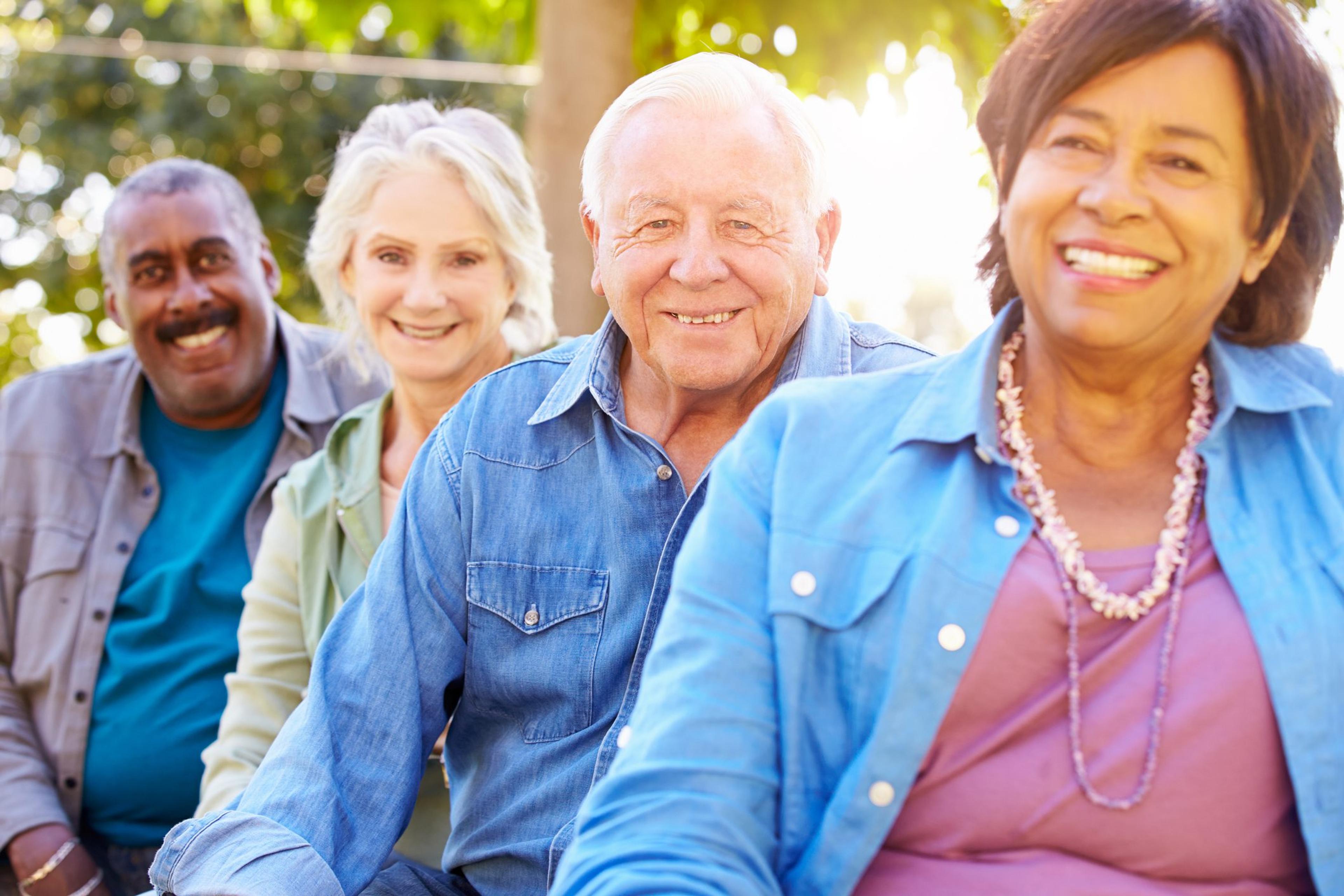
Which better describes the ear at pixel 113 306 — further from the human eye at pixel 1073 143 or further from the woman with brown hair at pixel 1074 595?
the human eye at pixel 1073 143

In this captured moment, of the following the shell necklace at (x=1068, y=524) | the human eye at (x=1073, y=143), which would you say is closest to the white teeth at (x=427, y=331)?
the shell necklace at (x=1068, y=524)

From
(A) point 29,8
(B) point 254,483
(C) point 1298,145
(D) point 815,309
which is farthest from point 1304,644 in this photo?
(A) point 29,8

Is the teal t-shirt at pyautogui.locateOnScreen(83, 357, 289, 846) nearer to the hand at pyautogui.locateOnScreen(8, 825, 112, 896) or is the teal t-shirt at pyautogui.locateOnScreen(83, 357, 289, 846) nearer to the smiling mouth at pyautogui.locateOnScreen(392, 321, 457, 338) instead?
the hand at pyautogui.locateOnScreen(8, 825, 112, 896)

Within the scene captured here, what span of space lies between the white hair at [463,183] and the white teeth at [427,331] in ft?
0.65

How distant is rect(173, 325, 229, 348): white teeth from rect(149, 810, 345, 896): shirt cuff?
6.14ft

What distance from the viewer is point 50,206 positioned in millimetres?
11945

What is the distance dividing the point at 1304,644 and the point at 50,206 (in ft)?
39.9

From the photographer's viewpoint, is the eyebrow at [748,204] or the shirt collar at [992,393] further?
the eyebrow at [748,204]

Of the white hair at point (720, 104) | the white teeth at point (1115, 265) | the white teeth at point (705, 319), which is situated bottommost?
the white teeth at point (705, 319)

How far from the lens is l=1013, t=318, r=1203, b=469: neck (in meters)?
1.80

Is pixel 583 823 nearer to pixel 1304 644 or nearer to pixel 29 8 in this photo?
pixel 1304 644

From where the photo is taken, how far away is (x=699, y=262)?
2328mm

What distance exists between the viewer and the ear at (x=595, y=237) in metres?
2.49

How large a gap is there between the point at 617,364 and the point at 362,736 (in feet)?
2.51
